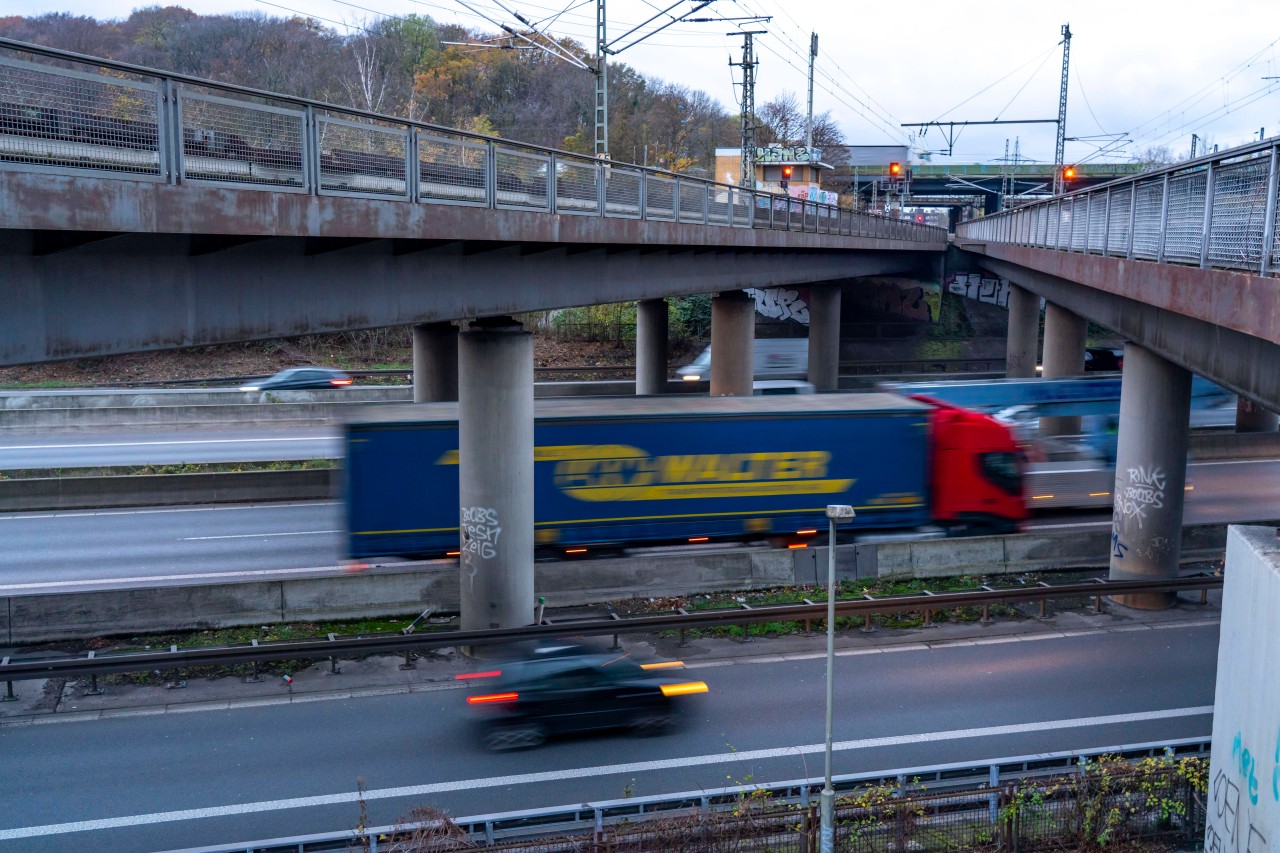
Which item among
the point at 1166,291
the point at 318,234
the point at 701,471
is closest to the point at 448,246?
the point at 318,234

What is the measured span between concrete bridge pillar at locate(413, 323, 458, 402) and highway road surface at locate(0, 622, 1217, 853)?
11.4m

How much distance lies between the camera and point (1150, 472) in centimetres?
1938

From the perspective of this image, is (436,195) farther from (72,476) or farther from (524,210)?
(72,476)

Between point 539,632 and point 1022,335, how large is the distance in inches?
1424

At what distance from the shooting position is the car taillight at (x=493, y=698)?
1280cm

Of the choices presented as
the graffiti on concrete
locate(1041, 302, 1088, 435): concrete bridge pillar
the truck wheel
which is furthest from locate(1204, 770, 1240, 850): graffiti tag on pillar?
the graffiti on concrete

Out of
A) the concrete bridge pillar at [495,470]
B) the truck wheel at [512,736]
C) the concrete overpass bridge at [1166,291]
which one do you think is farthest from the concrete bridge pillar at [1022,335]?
the truck wheel at [512,736]

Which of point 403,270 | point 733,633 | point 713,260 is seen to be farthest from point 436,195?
point 713,260

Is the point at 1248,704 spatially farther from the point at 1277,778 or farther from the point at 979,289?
the point at 979,289

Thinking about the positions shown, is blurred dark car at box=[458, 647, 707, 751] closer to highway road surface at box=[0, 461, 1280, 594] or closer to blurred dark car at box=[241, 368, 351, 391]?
highway road surface at box=[0, 461, 1280, 594]

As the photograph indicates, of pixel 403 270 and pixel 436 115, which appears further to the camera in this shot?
pixel 436 115

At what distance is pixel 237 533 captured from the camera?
23078 millimetres

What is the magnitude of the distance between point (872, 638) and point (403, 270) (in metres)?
10.1

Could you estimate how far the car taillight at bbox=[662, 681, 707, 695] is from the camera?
13.8 metres
